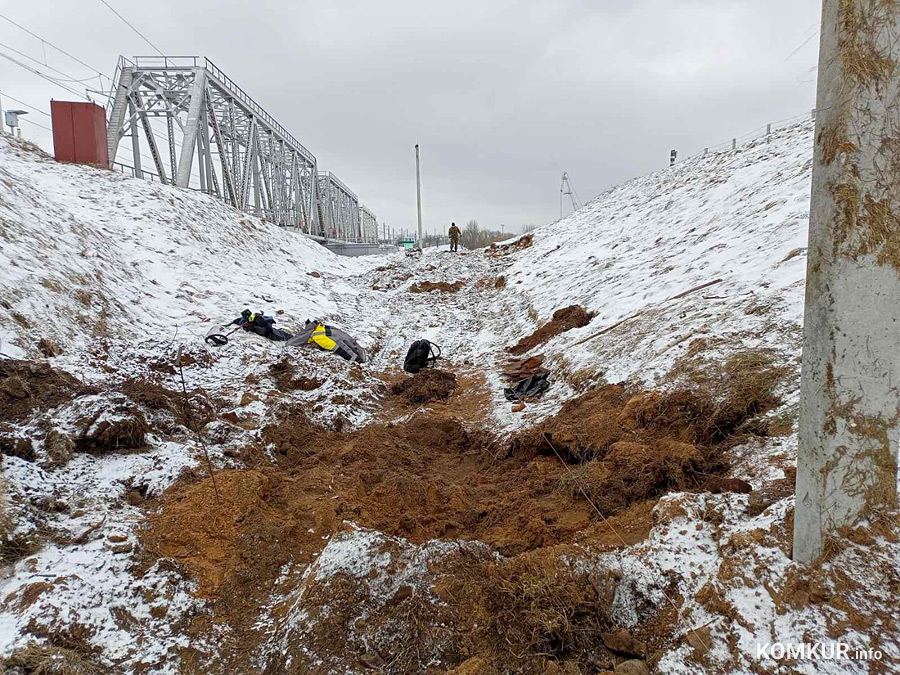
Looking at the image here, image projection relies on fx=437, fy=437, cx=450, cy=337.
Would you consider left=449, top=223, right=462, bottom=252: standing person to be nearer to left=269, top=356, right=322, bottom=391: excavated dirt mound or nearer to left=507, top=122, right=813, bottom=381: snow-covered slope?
left=507, top=122, right=813, bottom=381: snow-covered slope

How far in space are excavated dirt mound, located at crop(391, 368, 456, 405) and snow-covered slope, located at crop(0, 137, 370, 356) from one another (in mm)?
3794

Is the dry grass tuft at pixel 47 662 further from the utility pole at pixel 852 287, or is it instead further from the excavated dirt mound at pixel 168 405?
the utility pole at pixel 852 287

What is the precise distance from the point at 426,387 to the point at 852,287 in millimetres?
5790

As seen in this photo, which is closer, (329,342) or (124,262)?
(329,342)

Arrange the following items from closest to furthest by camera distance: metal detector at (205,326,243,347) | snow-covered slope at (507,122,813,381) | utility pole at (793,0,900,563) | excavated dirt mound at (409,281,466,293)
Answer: utility pole at (793,0,900,563) < snow-covered slope at (507,122,813,381) < metal detector at (205,326,243,347) < excavated dirt mound at (409,281,466,293)

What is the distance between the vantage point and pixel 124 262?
31.4 ft

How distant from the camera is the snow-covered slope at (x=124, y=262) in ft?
20.4

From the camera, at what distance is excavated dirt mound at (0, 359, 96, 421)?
399 cm

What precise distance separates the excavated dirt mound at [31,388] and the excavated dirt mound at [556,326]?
6738mm

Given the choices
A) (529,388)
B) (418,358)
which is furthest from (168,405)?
(529,388)

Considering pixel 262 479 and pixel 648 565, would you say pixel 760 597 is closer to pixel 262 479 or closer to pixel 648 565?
pixel 648 565

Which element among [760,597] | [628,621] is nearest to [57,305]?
[628,621]

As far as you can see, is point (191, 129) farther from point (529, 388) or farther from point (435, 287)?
point (529, 388)

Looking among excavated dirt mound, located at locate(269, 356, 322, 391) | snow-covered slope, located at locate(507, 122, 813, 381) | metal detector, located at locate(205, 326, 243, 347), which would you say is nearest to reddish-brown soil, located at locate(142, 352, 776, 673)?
snow-covered slope, located at locate(507, 122, 813, 381)
